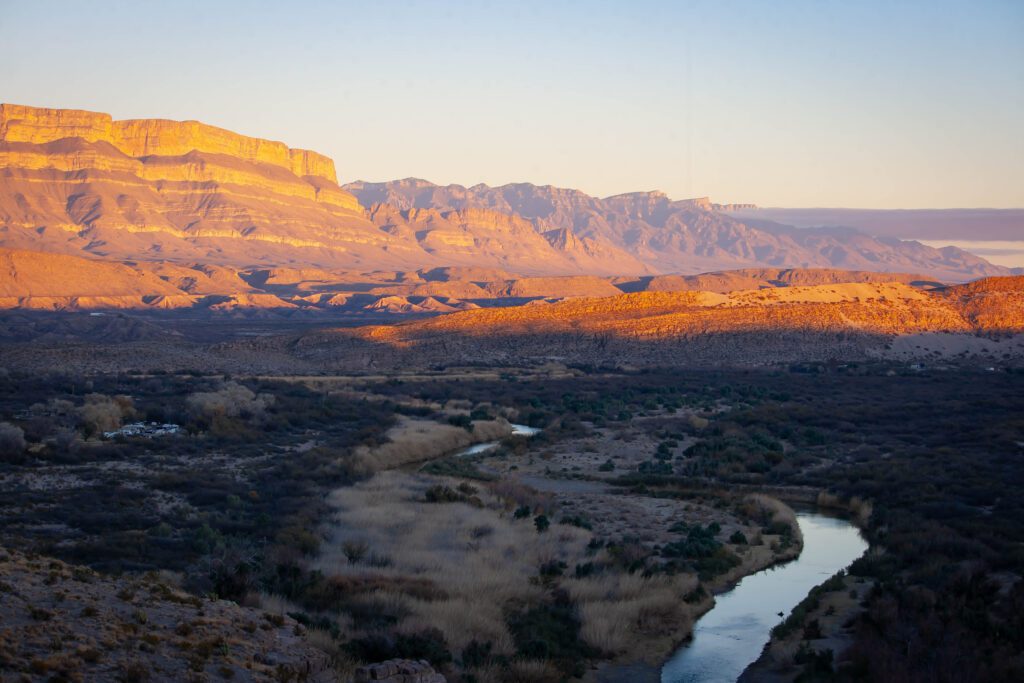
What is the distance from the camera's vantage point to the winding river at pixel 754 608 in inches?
645

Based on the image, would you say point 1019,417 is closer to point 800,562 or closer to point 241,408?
point 800,562

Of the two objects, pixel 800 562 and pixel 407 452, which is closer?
pixel 800 562

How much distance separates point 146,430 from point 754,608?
79.9 feet

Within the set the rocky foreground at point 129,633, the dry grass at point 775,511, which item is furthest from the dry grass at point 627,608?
the dry grass at point 775,511

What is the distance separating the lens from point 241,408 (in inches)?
1629

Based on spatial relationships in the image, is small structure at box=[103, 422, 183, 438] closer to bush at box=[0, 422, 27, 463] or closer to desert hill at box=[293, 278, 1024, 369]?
bush at box=[0, 422, 27, 463]

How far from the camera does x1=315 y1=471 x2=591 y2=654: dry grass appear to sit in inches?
627

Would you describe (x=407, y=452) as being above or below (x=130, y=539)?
below

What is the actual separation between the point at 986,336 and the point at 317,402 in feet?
197

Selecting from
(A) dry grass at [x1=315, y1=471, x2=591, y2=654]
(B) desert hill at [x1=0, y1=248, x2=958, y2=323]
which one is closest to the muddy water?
(A) dry grass at [x1=315, y1=471, x2=591, y2=654]

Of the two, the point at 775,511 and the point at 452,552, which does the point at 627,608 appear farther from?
the point at 775,511

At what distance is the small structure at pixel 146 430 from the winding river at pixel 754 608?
2175 centimetres

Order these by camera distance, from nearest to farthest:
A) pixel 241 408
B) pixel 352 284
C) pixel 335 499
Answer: pixel 335 499 < pixel 241 408 < pixel 352 284

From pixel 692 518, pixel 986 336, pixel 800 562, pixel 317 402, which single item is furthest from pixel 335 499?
pixel 986 336
